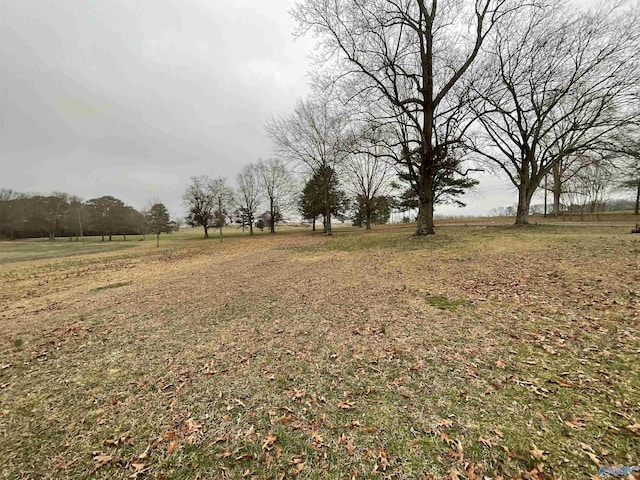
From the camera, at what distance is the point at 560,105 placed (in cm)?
1636

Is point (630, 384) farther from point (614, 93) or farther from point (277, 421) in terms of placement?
point (614, 93)

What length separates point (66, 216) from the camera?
44.6 meters

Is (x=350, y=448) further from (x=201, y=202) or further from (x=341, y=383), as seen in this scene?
(x=201, y=202)

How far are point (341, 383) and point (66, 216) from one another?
203 ft

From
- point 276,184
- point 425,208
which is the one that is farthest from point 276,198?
point 425,208

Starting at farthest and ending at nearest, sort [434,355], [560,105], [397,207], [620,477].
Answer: [397,207]
[560,105]
[434,355]
[620,477]

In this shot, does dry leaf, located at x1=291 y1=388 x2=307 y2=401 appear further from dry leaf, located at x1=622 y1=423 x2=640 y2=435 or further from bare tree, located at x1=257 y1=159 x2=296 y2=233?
bare tree, located at x1=257 y1=159 x2=296 y2=233

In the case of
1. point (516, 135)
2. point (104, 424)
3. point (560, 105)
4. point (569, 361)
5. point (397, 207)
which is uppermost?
point (560, 105)

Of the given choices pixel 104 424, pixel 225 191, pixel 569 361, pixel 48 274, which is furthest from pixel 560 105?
pixel 225 191

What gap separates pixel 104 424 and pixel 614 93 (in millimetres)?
23556

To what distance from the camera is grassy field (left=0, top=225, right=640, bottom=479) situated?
7.47ft

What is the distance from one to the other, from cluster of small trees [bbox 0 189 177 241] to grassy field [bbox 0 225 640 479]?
1660 inches

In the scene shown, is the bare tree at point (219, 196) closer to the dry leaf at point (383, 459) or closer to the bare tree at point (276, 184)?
the bare tree at point (276, 184)

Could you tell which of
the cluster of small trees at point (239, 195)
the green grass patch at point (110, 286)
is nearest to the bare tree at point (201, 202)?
the cluster of small trees at point (239, 195)
